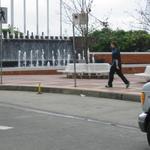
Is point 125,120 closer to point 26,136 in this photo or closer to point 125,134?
point 125,134

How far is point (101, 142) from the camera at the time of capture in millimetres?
10500

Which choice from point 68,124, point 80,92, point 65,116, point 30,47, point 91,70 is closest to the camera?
point 68,124

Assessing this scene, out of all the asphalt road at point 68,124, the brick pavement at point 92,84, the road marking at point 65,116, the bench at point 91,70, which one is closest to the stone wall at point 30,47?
the bench at point 91,70

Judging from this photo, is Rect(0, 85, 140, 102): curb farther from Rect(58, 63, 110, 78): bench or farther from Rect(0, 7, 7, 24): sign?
Rect(58, 63, 110, 78): bench

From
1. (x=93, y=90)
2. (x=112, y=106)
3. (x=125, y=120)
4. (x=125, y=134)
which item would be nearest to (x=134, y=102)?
(x=112, y=106)

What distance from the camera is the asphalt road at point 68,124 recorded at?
406 inches

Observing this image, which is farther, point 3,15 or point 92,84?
point 3,15

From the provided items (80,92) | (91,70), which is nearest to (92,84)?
(80,92)

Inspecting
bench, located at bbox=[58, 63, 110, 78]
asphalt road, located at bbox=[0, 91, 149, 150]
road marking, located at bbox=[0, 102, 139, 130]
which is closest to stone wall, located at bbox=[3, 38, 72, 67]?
bench, located at bbox=[58, 63, 110, 78]

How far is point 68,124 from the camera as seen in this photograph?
13.1 m

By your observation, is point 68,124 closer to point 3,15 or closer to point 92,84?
point 92,84

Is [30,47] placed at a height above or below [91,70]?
above

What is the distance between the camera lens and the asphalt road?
10302mm

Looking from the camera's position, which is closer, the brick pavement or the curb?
the curb
